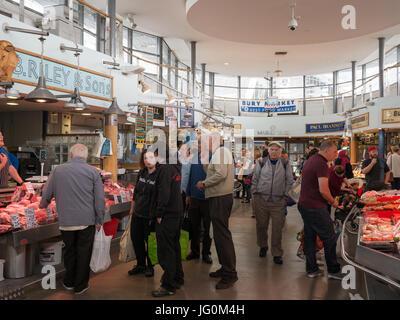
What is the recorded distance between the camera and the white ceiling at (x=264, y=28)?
916 cm

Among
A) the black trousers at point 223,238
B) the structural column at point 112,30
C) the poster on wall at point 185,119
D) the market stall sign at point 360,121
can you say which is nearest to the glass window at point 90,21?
the structural column at point 112,30

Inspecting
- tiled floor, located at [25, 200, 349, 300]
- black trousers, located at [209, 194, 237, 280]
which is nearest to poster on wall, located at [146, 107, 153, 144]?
tiled floor, located at [25, 200, 349, 300]

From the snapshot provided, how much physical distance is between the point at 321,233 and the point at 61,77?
5.29 metres

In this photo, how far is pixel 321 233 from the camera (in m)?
4.36

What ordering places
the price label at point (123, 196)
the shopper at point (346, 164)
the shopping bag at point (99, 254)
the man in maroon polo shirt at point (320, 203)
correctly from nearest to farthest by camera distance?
the man in maroon polo shirt at point (320, 203) < the shopping bag at point (99, 254) < the price label at point (123, 196) < the shopper at point (346, 164)

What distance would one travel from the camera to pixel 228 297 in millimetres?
3855

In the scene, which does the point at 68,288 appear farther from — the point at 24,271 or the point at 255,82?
the point at 255,82

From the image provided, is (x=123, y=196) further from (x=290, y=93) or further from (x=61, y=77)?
(x=290, y=93)

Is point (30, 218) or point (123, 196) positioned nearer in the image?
point (30, 218)

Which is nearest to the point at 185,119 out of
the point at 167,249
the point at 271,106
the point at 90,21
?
the point at 271,106

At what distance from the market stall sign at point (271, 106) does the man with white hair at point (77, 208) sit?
45.5 ft

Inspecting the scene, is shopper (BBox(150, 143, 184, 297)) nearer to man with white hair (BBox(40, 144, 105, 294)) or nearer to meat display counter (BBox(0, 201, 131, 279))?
man with white hair (BBox(40, 144, 105, 294))

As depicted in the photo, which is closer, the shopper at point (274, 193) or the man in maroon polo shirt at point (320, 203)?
the man in maroon polo shirt at point (320, 203)

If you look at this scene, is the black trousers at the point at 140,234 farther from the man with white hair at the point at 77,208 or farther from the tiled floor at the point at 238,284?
the man with white hair at the point at 77,208
